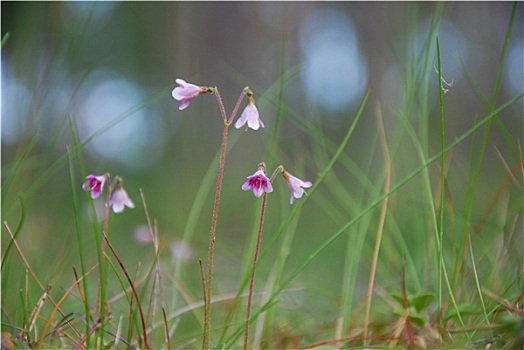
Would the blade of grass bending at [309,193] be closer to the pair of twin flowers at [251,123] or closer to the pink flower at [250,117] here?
the pair of twin flowers at [251,123]

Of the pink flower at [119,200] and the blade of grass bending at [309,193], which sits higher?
the blade of grass bending at [309,193]

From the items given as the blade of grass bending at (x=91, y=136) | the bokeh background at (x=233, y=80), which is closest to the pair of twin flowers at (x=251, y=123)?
the blade of grass bending at (x=91, y=136)

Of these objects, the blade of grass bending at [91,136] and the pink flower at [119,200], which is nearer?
the pink flower at [119,200]

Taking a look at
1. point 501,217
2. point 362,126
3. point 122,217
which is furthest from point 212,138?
point 501,217

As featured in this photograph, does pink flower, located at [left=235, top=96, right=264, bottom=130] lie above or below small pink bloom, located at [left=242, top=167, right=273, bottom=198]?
above

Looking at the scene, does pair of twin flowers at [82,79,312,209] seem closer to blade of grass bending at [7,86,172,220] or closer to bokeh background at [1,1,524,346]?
blade of grass bending at [7,86,172,220]

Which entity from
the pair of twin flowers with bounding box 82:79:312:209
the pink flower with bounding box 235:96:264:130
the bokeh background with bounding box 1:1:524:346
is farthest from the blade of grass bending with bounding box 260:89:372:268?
the bokeh background with bounding box 1:1:524:346

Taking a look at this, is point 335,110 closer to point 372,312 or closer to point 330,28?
point 330,28

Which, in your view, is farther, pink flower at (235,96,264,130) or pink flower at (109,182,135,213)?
pink flower at (109,182,135,213)
